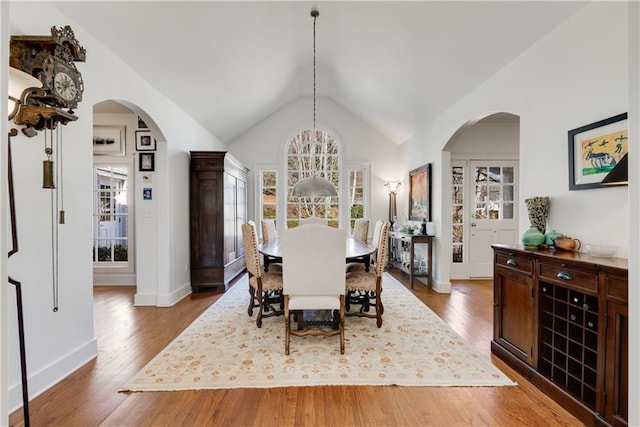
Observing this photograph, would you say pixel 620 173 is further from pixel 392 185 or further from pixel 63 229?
pixel 392 185

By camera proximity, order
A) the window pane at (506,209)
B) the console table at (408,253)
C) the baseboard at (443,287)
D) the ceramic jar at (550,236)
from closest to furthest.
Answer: the ceramic jar at (550,236), the baseboard at (443,287), the console table at (408,253), the window pane at (506,209)

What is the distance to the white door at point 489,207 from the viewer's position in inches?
203

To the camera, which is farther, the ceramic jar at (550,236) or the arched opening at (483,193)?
the arched opening at (483,193)

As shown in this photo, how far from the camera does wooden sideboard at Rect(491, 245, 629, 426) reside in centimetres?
157

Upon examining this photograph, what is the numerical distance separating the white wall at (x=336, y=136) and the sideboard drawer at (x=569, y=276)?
14.7 feet

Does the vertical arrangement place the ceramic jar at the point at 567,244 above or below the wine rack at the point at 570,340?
above

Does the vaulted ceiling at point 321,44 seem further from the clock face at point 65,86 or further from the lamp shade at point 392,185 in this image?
the lamp shade at point 392,185

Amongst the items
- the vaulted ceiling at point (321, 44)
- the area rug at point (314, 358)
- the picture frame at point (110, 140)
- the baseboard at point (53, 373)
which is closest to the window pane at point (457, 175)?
the vaulted ceiling at point (321, 44)

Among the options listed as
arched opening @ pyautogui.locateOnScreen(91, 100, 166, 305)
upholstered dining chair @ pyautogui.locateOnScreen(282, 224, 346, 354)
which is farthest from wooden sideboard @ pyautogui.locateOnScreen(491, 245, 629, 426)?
arched opening @ pyautogui.locateOnScreen(91, 100, 166, 305)

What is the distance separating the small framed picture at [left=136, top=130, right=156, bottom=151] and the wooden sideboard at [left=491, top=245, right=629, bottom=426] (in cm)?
402

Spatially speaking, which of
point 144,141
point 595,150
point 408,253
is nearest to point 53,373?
point 144,141

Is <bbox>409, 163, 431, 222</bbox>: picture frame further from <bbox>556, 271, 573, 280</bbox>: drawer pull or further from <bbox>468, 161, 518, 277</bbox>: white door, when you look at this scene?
<bbox>556, 271, 573, 280</bbox>: drawer pull

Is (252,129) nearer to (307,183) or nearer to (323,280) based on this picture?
(307,183)

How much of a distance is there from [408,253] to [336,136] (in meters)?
2.89
